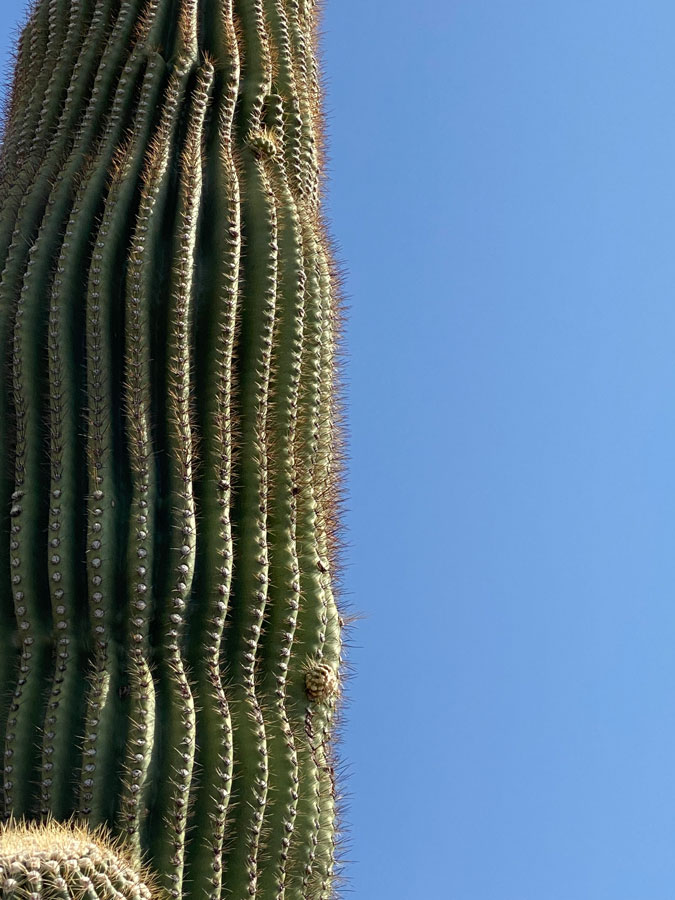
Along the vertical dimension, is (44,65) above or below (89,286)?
above

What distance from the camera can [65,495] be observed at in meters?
4.84

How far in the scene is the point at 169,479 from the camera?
486 cm

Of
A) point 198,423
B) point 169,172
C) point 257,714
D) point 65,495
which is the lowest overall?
point 257,714

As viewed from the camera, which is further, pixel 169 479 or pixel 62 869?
pixel 169 479

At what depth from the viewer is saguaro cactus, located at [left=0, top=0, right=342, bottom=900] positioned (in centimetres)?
448

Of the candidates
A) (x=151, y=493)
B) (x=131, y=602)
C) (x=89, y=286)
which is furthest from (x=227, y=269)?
(x=131, y=602)

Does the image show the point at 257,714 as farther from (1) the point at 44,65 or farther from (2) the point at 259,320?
(1) the point at 44,65

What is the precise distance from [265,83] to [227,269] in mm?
1357

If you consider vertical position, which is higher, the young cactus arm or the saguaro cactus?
the saguaro cactus

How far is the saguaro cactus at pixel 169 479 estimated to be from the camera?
448 centimetres

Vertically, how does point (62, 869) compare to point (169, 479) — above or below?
below

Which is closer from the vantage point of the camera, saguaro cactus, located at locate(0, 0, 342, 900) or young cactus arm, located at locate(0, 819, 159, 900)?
young cactus arm, located at locate(0, 819, 159, 900)

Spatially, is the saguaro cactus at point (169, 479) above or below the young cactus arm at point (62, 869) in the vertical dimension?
above

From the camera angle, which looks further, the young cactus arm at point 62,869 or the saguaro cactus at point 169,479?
the saguaro cactus at point 169,479
